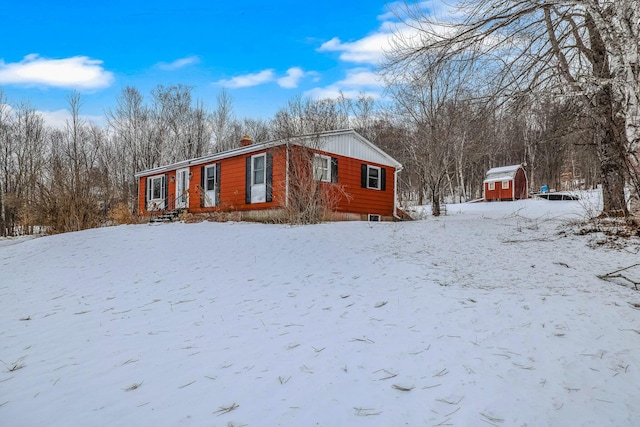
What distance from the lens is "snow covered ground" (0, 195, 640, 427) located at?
6.48 feet

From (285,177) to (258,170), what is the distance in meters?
1.98

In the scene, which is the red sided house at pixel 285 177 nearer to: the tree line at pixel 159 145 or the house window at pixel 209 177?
the house window at pixel 209 177

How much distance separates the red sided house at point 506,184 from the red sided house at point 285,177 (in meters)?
14.7

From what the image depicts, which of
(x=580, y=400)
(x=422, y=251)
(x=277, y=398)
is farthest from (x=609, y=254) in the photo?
(x=277, y=398)

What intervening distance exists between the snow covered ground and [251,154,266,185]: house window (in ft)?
25.3

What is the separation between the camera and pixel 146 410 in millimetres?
2062

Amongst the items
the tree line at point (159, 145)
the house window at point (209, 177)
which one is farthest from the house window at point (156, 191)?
the house window at point (209, 177)

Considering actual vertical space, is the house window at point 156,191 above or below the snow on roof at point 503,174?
below

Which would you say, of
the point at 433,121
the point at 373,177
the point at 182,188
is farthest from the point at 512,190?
the point at 182,188

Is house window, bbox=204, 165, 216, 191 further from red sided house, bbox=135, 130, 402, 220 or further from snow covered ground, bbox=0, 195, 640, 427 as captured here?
snow covered ground, bbox=0, 195, 640, 427

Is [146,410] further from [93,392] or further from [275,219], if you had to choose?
[275,219]

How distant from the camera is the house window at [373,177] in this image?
48.9ft

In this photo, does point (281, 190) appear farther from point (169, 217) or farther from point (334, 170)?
point (169, 217)

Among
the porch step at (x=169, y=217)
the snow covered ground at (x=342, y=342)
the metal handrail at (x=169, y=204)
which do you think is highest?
the metal handrail at (x=169, y=204)
